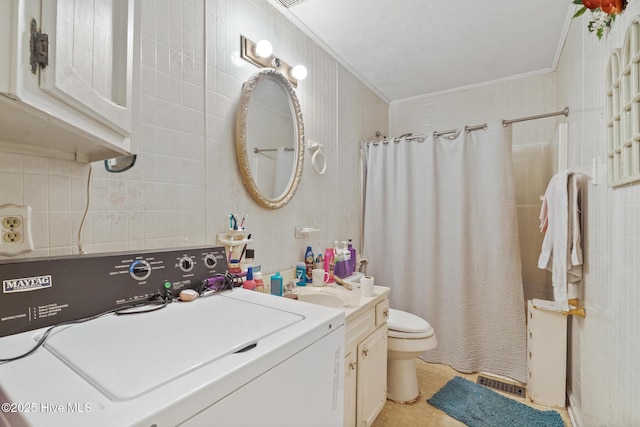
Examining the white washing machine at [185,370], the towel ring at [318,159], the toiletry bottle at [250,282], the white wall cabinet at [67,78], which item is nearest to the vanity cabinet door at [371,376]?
the toiletry bottle at [250,282]

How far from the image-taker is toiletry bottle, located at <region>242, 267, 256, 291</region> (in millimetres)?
1295

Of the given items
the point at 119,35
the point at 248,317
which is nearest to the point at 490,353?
the point at 248,317

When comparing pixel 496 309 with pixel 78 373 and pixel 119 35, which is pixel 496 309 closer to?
pixel 78 373

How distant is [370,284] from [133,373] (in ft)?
4.12

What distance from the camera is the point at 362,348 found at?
1.45m

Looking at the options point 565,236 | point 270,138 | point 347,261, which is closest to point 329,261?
point 347,261

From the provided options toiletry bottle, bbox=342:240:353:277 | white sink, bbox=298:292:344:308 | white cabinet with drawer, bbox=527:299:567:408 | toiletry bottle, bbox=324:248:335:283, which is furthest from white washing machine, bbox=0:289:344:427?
white cabinet with drawer, bbox=527:299:567:408

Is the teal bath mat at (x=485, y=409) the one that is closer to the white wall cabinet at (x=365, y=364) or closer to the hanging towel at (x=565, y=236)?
the white wall cabinet at (x=365, y=364)

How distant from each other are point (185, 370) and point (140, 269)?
520 mm

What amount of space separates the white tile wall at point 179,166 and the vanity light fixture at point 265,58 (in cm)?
4

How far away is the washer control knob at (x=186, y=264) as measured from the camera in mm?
1035

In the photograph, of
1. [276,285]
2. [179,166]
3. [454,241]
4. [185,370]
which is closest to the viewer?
[185,370]

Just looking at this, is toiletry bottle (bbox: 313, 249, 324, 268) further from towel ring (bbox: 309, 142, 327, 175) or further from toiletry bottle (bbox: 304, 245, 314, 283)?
towel ring (bbox: 309, 142, 327, 175)

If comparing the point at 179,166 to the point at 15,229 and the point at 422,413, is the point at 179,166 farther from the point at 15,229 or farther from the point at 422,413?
the point at 422,413
